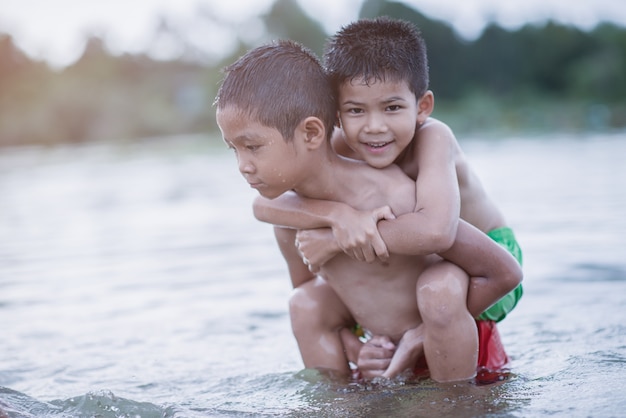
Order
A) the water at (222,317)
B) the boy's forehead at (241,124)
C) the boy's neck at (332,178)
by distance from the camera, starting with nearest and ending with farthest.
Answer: the boy's forehead at (241,124)
the water at (222,317)
the boy's neck at (332,178)

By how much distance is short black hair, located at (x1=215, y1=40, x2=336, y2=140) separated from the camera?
9.25ft

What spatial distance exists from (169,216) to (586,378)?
6893mm

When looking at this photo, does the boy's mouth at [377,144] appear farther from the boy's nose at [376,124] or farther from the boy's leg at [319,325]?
the boy's leg at [319,325]

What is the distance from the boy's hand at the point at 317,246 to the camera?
3020 mm

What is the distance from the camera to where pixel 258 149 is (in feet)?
9.36

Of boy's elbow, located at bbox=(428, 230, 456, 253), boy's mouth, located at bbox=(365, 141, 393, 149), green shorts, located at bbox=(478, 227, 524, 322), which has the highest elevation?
boy's mouth, located at bbox=(365, 141, 393, 149)

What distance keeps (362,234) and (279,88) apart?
57 cm

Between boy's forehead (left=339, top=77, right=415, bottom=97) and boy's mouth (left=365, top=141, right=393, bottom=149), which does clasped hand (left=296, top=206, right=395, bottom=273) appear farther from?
boy's forehead (left=339, top=77, right=415, bottom=97)

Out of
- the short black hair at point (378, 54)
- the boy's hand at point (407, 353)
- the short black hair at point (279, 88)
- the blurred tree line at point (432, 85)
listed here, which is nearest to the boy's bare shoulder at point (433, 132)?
the short black hair at point (378, 54)

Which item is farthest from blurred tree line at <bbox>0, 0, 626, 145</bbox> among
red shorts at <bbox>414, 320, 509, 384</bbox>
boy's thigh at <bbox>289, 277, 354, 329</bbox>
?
boy's thigh at <bbox>289, 277, 354, 329</bbox>

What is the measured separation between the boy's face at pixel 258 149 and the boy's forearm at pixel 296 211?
21 centimetres

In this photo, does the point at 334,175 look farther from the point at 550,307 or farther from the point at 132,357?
the point at 550,307

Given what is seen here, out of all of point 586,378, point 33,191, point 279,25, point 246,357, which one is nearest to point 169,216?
point 33,191

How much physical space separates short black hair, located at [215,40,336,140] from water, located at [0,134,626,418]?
99 centimetres
